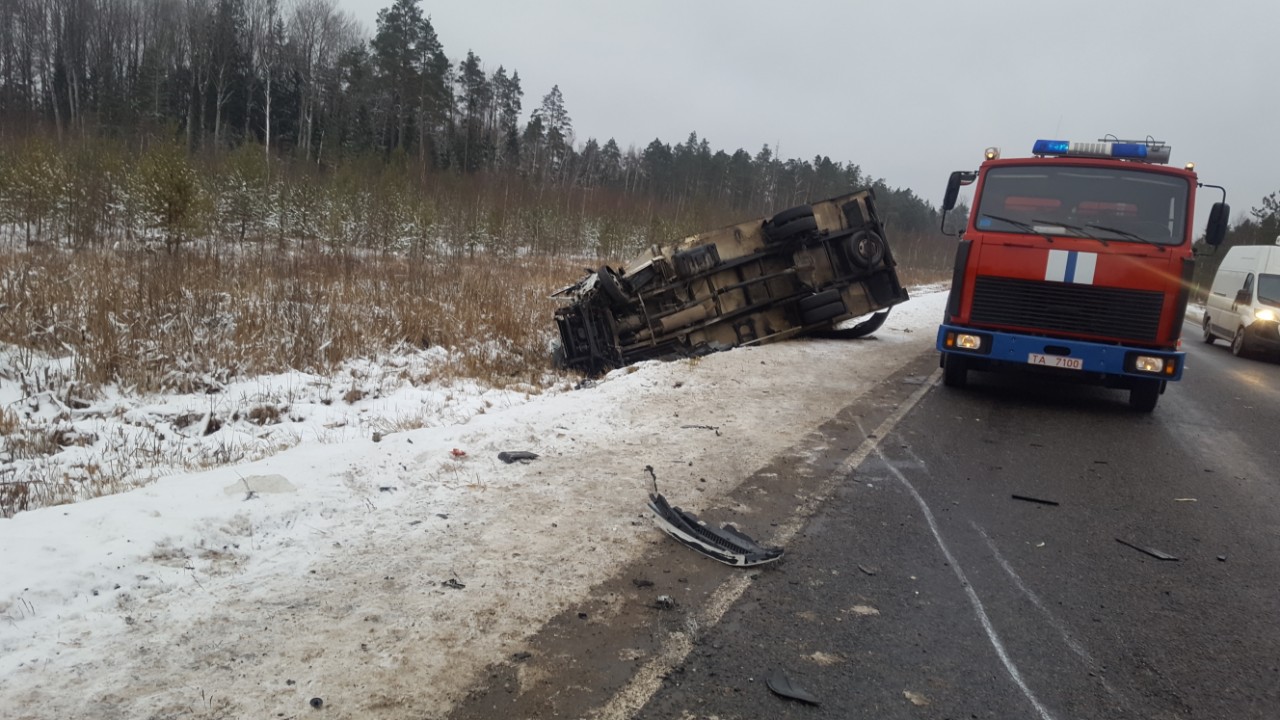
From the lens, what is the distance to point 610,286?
10188 millimetres

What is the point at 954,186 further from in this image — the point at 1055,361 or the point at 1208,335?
the point at 1208,335

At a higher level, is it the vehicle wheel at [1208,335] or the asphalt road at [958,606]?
the vehicle wheel at [1208,335]

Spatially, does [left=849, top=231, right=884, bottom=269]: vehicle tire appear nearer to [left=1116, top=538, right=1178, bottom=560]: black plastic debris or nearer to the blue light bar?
the blue light bar

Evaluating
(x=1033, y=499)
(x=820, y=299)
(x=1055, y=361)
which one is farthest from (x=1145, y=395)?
(x=820, y=299)

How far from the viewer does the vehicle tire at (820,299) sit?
11.1 metres

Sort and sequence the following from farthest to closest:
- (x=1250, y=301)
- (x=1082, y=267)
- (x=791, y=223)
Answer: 1. (x=1250, y=301)
2. (x=791, y=223)
3. (x=1082, y=267)

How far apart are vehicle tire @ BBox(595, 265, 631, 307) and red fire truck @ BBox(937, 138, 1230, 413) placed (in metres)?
4.40

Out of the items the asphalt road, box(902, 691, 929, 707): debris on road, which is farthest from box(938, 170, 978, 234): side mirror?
box(902, 691, 929, 707): debris on road

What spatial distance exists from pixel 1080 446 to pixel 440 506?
5706 mm

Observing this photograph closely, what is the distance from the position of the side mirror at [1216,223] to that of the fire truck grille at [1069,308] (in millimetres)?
1532

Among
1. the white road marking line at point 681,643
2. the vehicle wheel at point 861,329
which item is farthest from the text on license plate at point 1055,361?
the vehicle wheel at point 861,329

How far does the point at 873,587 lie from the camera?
3570 millimetres

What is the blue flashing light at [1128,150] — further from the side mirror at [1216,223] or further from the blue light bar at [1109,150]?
the side mirror at [1216,223]

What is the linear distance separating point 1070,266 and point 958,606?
5.11 m
